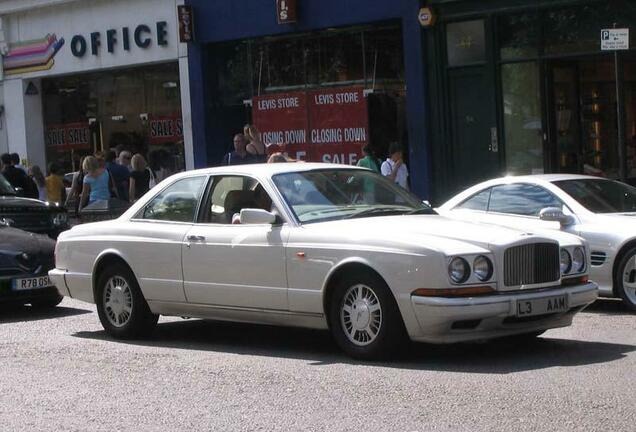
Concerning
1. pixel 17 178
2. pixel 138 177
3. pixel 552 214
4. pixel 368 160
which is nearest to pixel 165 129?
pixel 17 178

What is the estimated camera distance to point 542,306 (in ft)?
29.6

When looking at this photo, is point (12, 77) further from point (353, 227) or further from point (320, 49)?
point (353, 227)

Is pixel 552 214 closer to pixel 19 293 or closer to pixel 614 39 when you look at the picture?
pixel 614 39

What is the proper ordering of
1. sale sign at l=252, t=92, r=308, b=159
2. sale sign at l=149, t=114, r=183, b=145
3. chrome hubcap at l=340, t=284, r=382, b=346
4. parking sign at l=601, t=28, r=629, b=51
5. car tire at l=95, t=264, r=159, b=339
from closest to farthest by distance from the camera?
chrome hubcap at l=340, t=284, r=382, b=346
car tire at l=95, t=264, r=159, b=339
parking sign at l=601, t=28, r=629, b=51
sale sign at l=252, t=92, r=308, b=159
sale sign at l=149, t=114, r=183, b=145

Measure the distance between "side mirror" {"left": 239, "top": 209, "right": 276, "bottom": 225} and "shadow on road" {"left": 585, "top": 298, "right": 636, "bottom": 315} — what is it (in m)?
3.98

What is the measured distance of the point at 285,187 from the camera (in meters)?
10.2

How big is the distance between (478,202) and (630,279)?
217 cm

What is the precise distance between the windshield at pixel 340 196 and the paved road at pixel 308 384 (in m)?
1.16

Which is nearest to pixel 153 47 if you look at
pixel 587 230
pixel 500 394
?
pixel 587 230

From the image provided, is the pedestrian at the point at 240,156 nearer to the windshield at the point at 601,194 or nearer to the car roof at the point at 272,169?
the windshield at the point at 601,194

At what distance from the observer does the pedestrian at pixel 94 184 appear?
60.3 feet

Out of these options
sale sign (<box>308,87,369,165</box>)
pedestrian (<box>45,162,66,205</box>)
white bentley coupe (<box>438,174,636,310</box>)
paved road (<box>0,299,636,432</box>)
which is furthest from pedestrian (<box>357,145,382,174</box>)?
paved road (<box>0,299,636,432</box>)

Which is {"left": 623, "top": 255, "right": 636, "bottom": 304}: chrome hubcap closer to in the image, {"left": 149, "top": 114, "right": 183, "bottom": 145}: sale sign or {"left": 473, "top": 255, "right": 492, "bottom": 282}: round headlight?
{"left": 473, "top": 255, "right": 492, "bottom": 282}: round headlight

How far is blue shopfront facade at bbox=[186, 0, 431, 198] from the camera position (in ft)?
69.7
